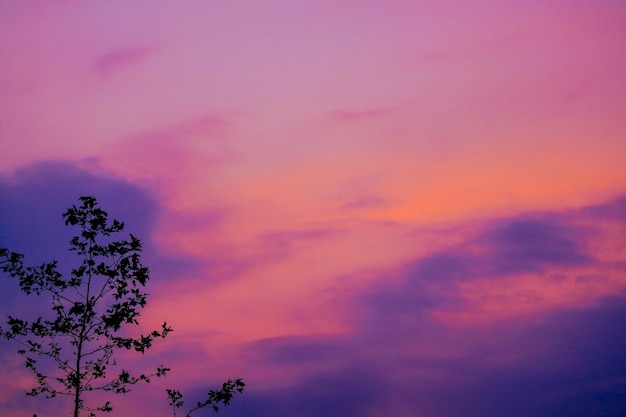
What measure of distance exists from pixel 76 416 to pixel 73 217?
22.3 feet

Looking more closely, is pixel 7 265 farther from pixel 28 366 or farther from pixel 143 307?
pixel 143 307

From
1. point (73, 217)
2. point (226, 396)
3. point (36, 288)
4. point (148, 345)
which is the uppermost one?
point (73, 217)

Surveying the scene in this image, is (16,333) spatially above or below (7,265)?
below

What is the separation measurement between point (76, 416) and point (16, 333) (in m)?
3.48

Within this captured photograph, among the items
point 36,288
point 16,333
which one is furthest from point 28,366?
point 36,288

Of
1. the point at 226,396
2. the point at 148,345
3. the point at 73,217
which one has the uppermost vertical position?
the point at 73,217

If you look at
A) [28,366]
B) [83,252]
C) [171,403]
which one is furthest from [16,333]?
[171,403]

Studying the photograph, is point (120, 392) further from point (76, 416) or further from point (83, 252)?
point (83, 252)

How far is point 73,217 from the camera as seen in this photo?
22672 mm

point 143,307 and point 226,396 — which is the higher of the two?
point 143,307

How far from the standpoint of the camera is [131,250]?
22766 millimetres

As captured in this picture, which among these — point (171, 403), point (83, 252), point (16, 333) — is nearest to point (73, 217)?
point (83, 252)

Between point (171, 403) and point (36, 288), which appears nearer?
point (36, 288)

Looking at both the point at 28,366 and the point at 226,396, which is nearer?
the point at 28,366
